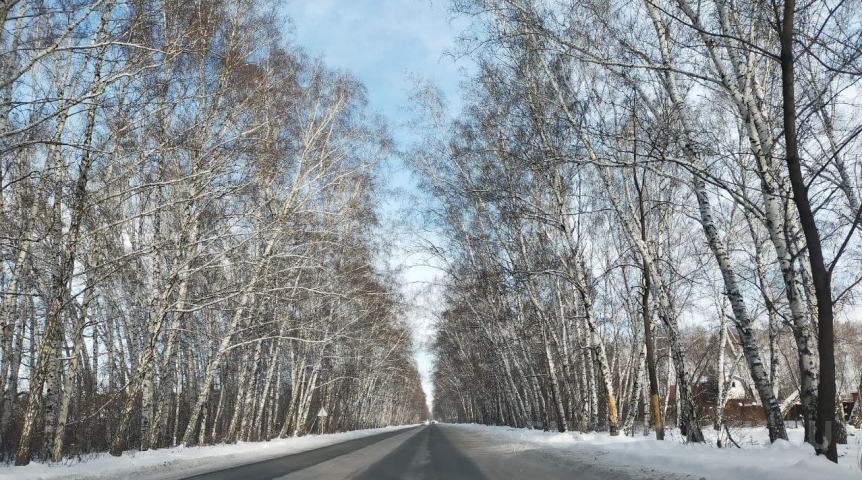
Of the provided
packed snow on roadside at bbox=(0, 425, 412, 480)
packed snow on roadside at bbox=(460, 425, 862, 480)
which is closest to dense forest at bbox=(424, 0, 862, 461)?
packed snow on roadside at bbox=(460, 425, 862, 480)

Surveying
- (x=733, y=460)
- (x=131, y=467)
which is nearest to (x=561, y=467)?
(x=733, y=460)

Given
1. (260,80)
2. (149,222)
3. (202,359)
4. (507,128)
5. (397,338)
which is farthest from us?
(397,338)

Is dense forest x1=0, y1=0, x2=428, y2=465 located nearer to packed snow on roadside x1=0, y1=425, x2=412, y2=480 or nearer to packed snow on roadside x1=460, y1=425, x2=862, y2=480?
packed snow on roadside x1=0, y1=425, x2=412, y2=480

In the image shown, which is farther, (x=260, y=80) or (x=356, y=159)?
(x=356, y=159)

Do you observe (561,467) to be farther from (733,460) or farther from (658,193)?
→ (658,193)

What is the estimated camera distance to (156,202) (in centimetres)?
1159

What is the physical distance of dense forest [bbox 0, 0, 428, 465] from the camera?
8125 millimetres

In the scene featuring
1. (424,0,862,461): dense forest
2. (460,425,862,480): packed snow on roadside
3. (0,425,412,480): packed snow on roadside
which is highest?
(424,0,862,461): dense forest

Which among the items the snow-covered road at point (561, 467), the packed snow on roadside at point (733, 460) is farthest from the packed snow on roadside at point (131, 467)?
the packed snow on roadside at point (733, 460)

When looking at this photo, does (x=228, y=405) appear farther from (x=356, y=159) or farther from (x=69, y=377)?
(x=69, y=377)

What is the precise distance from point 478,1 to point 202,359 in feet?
71.3

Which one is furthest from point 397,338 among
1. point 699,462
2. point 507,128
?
point 699,462

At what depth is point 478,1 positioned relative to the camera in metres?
9.44

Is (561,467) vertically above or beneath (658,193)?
beneath
